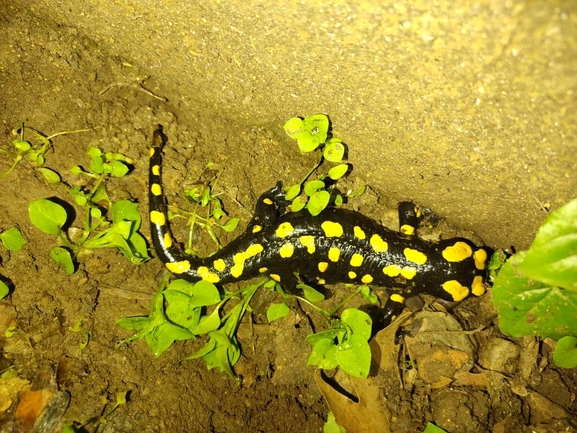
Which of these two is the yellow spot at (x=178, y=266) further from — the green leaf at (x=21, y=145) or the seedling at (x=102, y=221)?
the green leaf at (x=21, y=145)

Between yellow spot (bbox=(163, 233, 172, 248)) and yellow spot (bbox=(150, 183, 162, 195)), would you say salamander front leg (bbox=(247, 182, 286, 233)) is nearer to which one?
yellow spot (bbox=(163, 233, 172, 248))

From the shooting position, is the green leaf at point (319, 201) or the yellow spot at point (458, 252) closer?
the green leaf at point (319, 201)

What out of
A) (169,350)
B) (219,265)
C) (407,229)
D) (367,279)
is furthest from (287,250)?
(169,350)

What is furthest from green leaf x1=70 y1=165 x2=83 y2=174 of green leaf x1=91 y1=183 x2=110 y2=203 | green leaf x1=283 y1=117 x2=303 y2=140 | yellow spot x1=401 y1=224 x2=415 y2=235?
yellow spot x1=401 y1=224 x2=415 y2=235

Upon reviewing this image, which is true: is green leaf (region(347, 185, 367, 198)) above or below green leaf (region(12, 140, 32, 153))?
above

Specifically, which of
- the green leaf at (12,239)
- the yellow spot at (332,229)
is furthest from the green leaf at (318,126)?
the green leaf at (12,239)

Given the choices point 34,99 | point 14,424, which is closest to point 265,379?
point 14,424

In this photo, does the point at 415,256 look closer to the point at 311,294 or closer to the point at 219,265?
the point at 311,294

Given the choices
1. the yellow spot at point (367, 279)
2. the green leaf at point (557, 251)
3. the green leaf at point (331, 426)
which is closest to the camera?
the green leaf at point (557, 251)
